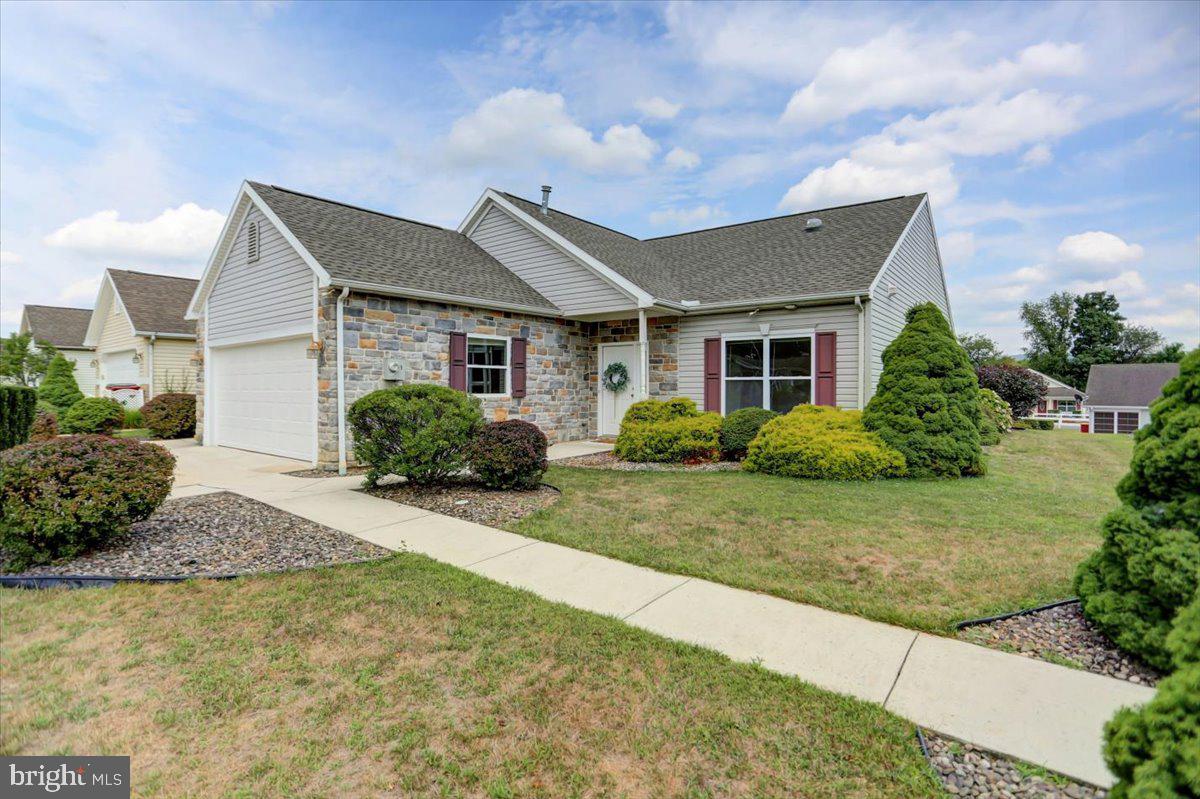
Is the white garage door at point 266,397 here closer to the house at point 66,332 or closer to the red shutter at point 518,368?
the red shutter at point 518,368

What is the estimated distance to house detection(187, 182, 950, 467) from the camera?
9812 millimetres

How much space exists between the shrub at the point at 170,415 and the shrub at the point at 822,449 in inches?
595

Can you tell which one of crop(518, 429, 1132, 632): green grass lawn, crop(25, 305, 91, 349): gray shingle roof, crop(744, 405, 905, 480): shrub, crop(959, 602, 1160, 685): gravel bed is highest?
crop(25, 305, 91, 349): gray shingle roof

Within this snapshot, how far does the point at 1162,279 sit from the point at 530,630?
105 feet

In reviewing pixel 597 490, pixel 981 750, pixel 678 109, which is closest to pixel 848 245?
pixel 678 109

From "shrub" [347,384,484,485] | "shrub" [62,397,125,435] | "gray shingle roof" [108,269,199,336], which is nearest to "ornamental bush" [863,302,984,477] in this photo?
"shrub" [347,384,484,485]

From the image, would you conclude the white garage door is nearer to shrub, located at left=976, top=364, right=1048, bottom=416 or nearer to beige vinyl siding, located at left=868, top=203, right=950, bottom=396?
beige vinyl siding, located at left=868, top=203, right=950, bottom=396

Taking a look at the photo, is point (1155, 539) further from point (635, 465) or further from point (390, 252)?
point (390, 252)

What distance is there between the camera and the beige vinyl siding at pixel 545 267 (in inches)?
480

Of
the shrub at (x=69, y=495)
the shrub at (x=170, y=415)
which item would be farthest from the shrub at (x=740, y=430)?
the shrub at (x=170, y=415)

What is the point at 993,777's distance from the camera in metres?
2.20

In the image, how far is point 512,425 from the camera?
773 centimetres

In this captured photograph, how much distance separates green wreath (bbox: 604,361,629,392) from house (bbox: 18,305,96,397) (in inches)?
1009

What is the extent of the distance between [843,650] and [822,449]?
19.1ft
